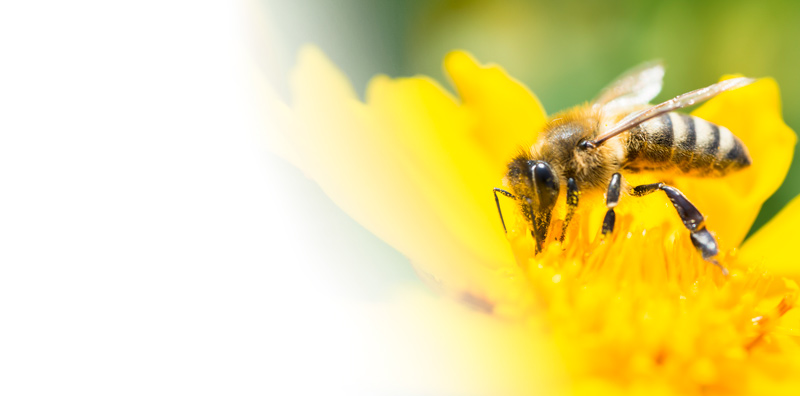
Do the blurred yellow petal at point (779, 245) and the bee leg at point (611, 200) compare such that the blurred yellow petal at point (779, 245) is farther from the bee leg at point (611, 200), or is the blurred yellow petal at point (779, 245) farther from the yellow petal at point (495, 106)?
the yellow petal at point (495, 106)

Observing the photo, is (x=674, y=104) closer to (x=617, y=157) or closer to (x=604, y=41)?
(x=617, y=157)

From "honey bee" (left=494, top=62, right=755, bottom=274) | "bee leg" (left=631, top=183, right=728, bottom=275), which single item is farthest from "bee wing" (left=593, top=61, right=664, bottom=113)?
"bee leg" (left=631, top=183, right=728, bottom=275)

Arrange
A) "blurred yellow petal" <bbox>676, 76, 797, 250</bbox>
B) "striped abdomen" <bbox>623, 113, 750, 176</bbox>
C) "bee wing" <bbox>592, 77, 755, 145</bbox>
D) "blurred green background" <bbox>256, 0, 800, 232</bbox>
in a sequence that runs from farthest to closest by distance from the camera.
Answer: "blurred green background" <bbox>256, 0, 800, 232</bbox> < "blurred yellow petal" <bbox>676, 76, 797, 250</bbox> < "striped abdomen" <bbox>623, 113, 750, 176</bbox> < "bee wing" <bbox>592, 77, 755, 145</bbox>

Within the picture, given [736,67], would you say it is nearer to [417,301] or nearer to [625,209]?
[625,209]

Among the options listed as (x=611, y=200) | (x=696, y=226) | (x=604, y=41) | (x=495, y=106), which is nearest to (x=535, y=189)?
(x=611, y=200)

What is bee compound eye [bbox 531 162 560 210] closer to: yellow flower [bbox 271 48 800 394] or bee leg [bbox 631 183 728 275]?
yellow flower [bbox 271 48 800 394]

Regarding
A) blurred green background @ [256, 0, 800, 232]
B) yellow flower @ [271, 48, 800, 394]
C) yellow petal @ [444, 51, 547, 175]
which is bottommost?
yellow flower @ [271, 48, 800, 394]
